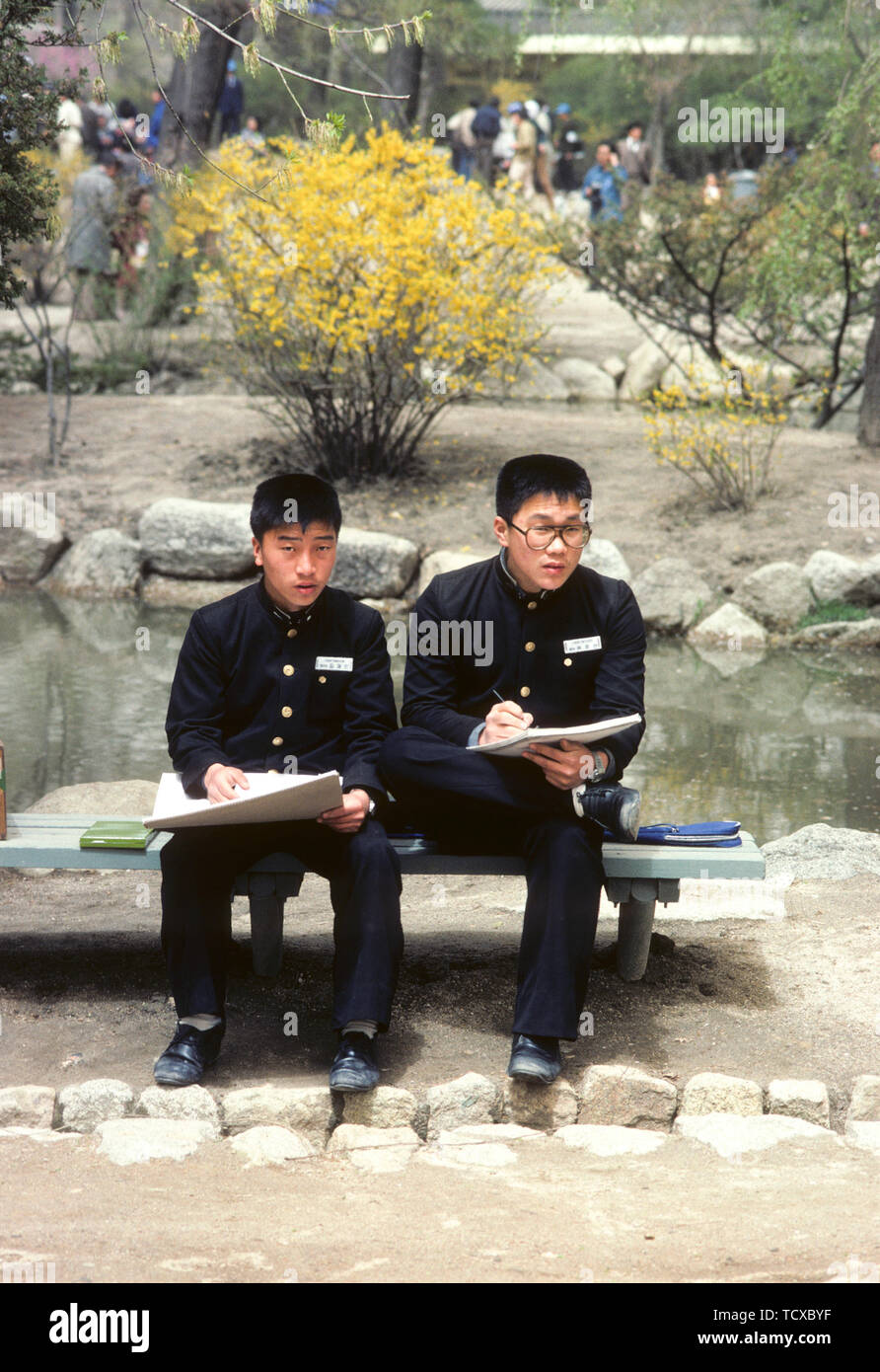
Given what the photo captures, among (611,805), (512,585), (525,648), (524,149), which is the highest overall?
(524,149)

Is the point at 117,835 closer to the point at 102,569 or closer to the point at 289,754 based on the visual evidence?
the point at 289,754

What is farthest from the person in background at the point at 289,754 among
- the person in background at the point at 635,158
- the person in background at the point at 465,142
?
the person in background at the point at 465,142

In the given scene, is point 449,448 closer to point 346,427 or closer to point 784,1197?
point 346,427

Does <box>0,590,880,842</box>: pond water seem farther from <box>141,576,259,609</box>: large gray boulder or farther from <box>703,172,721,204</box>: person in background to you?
<box>703,172,721,204</box>: person in background

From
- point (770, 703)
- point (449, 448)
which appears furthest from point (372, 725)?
point (449, 448)

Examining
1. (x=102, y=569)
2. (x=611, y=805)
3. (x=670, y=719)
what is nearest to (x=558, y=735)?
(x=611, y=805)

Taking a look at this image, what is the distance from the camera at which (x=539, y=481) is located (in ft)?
11.8

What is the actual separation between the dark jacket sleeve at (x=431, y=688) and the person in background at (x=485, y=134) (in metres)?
16.9

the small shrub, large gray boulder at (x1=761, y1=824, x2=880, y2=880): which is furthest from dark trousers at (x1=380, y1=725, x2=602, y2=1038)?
the small shrub

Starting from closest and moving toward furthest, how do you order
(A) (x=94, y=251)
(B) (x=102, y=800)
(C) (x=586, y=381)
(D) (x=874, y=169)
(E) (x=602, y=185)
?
(B) (x=102, y=800) → (D) (x=874, y=169) → (A) (x=94, y=251) → (C) (x=586, y=381) → (E) (x=602, y=185)

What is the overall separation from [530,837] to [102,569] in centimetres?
728

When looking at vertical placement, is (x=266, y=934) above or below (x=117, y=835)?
below

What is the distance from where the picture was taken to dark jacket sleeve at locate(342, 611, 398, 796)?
367cm

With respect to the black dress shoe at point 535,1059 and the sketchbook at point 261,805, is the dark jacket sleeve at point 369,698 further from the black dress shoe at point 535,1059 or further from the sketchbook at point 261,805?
the black dress shoe at point 535,1059
